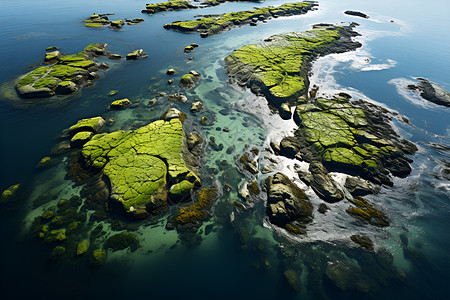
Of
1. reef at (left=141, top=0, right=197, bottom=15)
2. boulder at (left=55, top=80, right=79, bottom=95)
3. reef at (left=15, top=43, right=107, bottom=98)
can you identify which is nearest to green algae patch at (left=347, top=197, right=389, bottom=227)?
boulder at (left=55, top=80, right=79, bottom=95)

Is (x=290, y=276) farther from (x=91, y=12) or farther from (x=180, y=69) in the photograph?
(x=91, y=12)

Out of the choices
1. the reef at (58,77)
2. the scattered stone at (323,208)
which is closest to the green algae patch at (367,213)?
the scattered stone at (323,208)

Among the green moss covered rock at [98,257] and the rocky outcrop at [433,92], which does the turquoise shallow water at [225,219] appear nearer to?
the green moss covered rock at [98,257]

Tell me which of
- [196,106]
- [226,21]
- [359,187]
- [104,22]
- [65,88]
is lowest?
[359,187]

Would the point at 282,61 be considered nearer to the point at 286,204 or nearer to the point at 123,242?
the point at 286,204

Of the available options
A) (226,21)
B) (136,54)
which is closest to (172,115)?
(136,54)

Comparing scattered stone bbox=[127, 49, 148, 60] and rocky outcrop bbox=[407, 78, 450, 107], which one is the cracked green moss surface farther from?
rocky outcrop bbox=[407, 78, 450, 107]
